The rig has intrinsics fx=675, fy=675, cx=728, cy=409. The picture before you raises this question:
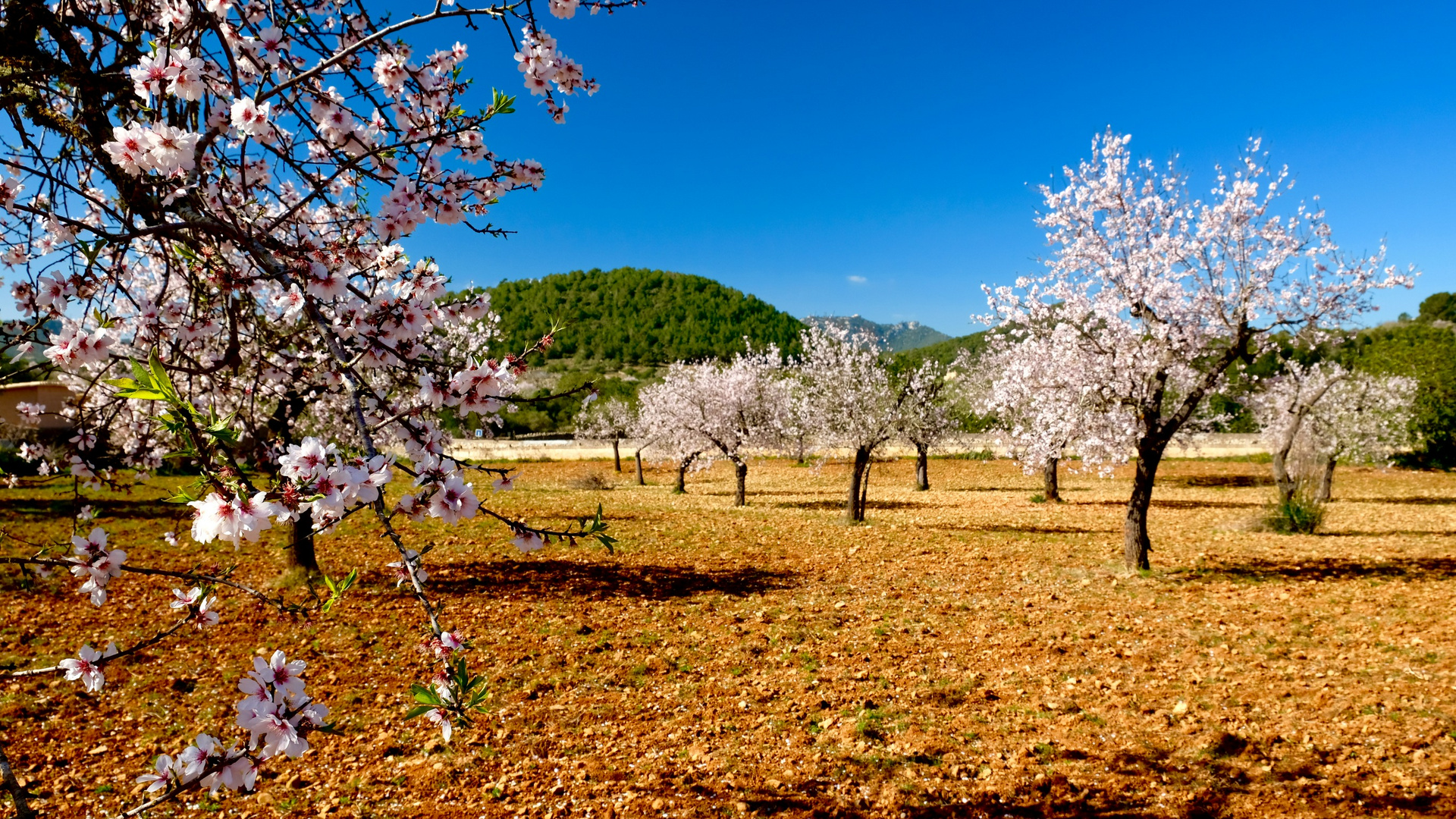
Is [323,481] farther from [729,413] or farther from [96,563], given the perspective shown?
[729,413]

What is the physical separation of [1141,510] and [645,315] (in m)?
138

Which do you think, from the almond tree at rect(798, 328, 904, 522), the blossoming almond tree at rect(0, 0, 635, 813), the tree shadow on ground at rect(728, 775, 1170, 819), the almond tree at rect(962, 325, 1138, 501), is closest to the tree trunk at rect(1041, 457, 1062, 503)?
the almond tree at rect(798, 328, 904, 522)

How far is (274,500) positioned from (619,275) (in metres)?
162

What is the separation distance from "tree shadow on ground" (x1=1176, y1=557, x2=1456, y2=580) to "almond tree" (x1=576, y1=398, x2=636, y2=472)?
99.1ft

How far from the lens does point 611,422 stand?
1690 inches

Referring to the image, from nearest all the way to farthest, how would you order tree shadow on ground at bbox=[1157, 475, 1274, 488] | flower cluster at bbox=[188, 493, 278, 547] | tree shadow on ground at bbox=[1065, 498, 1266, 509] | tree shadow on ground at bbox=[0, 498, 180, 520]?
flower cluster at bbox=[188, 493, 278, 547]
tree shadow on ground at bbox=[0, 498, 180, 520]
tree shadow on ground at bbox=[1065, 498, 1266, 509]
tree shadow on ground at bbox=[1157, 475, 1274, 488]

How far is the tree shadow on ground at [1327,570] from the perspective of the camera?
11430 millimetres

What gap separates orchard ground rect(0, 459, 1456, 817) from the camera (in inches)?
190

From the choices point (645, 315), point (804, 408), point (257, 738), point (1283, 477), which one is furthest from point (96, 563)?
point (645, 315)

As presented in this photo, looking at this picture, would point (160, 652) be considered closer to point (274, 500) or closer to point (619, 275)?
point (274, 500)

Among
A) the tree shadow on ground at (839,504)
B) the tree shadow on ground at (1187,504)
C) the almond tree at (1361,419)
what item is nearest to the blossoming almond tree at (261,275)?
the tree shadow on ground at (839,504)

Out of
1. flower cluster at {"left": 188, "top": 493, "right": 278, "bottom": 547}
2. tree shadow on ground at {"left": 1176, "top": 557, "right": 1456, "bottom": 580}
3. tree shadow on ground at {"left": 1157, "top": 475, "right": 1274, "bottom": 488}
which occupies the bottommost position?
tree shadow on ground at {"left": 1176, "top": 557, "right": 1456, "bottom": 580}

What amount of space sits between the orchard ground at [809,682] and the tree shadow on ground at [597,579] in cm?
9

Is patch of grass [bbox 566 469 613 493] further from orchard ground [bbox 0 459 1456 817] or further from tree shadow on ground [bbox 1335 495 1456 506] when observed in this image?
tree shadow on ground [bbox 1335 495 1456 506]
